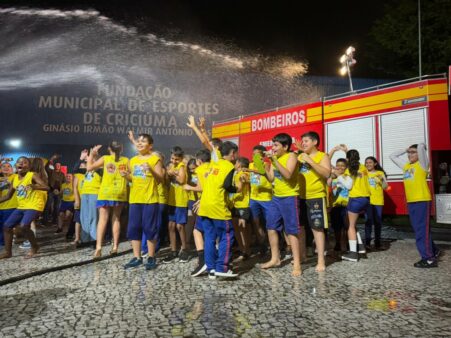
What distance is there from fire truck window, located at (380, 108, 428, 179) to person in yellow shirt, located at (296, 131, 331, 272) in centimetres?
359

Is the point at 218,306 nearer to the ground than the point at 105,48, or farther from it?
nearer to the ground

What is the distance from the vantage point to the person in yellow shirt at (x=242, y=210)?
243 inches

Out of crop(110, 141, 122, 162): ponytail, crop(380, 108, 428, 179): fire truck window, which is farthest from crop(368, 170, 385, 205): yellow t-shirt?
crop(110, 141, 122, 162): ponytail

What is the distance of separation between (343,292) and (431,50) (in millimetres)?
19110

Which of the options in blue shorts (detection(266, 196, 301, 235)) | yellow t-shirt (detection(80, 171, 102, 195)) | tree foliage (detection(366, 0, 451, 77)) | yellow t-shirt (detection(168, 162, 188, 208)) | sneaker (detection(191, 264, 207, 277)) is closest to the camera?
sneaker (detection(191, 264, 207, 277))

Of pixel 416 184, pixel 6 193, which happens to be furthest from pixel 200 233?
pixel 6 193

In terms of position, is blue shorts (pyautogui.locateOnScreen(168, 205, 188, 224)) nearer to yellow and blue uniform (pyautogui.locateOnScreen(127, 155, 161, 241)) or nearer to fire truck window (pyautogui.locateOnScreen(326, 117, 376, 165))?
yellow and blue uniform (pyautogui.locateOnScreen(127, 155, 161, 241))

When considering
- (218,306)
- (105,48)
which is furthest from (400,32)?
(218,306)

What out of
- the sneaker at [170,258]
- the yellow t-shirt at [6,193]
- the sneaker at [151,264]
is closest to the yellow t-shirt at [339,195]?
the sneaker at [170,258]

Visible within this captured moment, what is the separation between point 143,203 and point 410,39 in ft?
64.8

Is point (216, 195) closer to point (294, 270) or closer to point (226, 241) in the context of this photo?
point (226, 241)

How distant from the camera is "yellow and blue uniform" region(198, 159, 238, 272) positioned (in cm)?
477

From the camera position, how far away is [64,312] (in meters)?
3.44

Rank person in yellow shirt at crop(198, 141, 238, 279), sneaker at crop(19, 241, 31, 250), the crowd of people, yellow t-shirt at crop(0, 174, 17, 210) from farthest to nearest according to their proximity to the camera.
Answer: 1. sneaker at crop(19, 241, 31, 250)
2. yellow t-shirt at crop(0, 174, 17, 210)
3. the crowd of people
4. person in yellow shirt at crop(198, 141, 238, 279)
